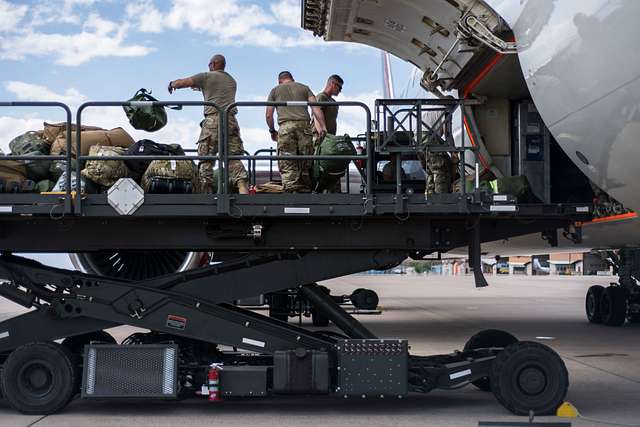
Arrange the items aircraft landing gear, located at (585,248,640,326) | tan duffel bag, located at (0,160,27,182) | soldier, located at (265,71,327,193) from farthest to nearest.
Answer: aircraft landing gear, located at (585,248,640,326), soldier, located at (265,71,327,193), tan duffel bag, located at (0,160,27,182)

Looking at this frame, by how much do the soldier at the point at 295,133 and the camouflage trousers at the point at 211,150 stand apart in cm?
47

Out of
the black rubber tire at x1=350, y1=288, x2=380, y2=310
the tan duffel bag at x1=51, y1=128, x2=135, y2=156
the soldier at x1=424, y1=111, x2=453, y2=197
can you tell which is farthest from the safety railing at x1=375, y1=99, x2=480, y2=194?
the black rubber tire at x1=350, y1=288, x2=380, y2=310

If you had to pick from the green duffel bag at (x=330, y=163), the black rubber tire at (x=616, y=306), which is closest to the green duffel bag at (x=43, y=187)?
the green duffel bag at (x=330, y=163)

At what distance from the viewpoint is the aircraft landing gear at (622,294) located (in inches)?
696

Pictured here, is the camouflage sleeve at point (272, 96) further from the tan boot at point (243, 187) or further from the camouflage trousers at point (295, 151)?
the tan boot at point (243, 187)

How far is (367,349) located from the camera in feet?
24.9

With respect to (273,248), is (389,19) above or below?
above

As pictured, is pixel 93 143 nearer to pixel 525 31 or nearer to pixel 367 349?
pixel 367 349

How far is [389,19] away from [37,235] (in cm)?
487

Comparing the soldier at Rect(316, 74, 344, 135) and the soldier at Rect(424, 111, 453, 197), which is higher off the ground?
the soldier at Rect(316, 74, 344, 135)

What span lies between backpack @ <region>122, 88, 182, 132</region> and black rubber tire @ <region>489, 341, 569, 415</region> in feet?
13.5

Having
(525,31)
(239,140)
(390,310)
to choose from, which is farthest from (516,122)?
(390,310)

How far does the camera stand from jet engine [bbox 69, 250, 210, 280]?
1102cm

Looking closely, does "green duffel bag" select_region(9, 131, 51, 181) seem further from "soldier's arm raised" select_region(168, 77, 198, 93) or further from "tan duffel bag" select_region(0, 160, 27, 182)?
"soldier's arm raised" select_region(168, 77, 198, 93)
